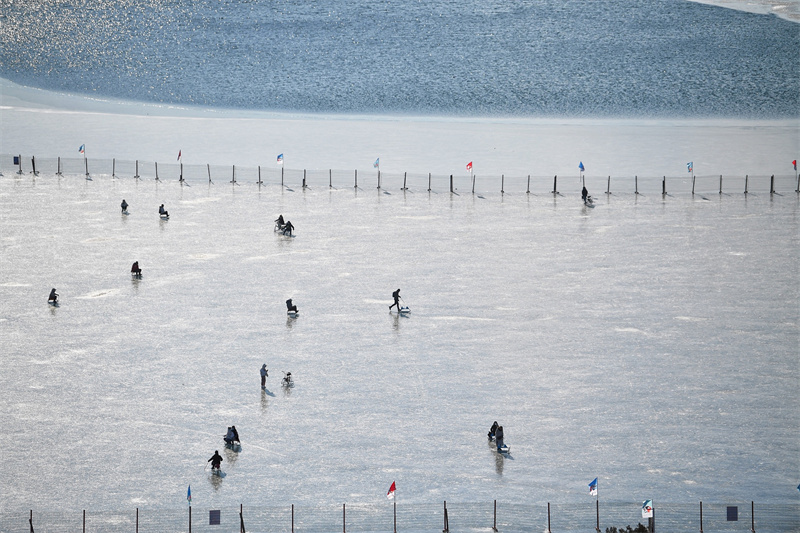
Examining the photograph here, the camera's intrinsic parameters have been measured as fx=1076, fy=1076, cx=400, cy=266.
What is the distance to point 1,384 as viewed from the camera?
4078 centimetres

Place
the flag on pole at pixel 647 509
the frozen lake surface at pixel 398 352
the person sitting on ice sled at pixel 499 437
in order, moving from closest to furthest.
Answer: the flag on pole at pixel 647 509 → the frozen lake surface at pixel 398 352 → the person sitting on ice sled at pixel 499 437

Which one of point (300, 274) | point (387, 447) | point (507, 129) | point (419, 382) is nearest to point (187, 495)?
point (387, 447)

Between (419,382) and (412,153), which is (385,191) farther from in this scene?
(419,382)

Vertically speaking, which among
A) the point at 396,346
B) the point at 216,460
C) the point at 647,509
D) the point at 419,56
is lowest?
the point at 647,509

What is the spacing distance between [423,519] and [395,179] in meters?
52.0

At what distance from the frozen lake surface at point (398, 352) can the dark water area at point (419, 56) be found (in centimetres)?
5704

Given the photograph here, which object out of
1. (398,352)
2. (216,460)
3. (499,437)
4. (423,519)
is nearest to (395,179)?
(398,352)

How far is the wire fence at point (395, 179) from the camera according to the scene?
7875cm

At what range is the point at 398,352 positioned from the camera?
45.1 metres

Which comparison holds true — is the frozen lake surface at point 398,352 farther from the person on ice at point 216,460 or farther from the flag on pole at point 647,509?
the flag on pole at point 647,509

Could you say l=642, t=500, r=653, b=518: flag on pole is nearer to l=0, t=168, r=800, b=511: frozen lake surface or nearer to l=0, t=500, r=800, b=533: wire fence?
l=0, t=500, r=800, b=533: wire fence

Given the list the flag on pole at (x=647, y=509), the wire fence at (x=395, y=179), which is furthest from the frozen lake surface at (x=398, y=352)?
the wire fence at (x=395, y=179)

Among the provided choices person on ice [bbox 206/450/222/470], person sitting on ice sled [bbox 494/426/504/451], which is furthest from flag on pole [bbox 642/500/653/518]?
person on ice [bbox 206/450/222/470]

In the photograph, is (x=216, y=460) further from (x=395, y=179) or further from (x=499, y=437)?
(x=395, y=179)
